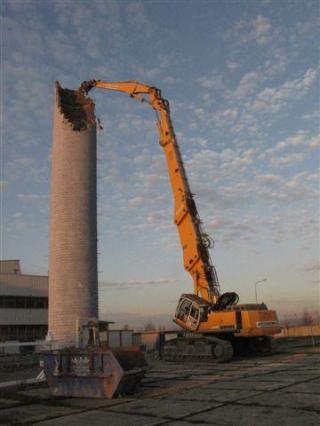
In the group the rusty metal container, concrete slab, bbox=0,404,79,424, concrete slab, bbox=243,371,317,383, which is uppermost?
the rusty metal container

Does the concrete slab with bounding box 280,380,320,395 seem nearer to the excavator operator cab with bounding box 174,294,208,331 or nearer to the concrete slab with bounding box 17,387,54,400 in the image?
the concrete slab with bounding box 17,387,54,400

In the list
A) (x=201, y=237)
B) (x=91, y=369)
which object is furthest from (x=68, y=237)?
(x=91, y=369)

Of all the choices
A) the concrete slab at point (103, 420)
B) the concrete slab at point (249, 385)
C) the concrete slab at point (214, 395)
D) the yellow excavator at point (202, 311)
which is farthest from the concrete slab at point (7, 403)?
the yellow excavator at point (202, 311)

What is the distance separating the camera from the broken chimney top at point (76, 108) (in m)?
31.1

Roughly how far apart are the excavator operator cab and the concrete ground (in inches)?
213

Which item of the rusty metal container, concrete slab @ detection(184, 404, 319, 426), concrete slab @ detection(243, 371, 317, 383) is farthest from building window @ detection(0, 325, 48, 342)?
concrete slab @ detection(184, 404, 319, 426)

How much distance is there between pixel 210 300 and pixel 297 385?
375 inches

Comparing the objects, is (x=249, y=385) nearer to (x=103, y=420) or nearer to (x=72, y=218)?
(x=103, y=420)

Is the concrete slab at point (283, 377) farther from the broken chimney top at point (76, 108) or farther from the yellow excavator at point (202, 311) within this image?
the broken chimney top at point (76, 108)

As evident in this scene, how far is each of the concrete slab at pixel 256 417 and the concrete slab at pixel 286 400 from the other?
45 cm

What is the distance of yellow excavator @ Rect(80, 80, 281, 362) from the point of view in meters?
21.8

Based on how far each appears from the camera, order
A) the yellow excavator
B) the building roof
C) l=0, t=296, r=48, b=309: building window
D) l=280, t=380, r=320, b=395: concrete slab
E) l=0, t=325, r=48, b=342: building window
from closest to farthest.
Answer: l=280, t=380, r=320, b=395: concrete slab, the yellow excavator, l=0, t=325, r=48, b=342: building window, l=0, t=296, r=48, b=309: building window, the building roof

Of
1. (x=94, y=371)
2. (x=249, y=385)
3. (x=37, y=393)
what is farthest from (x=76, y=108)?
(x=249, y=385)

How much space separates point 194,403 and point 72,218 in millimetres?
20342
